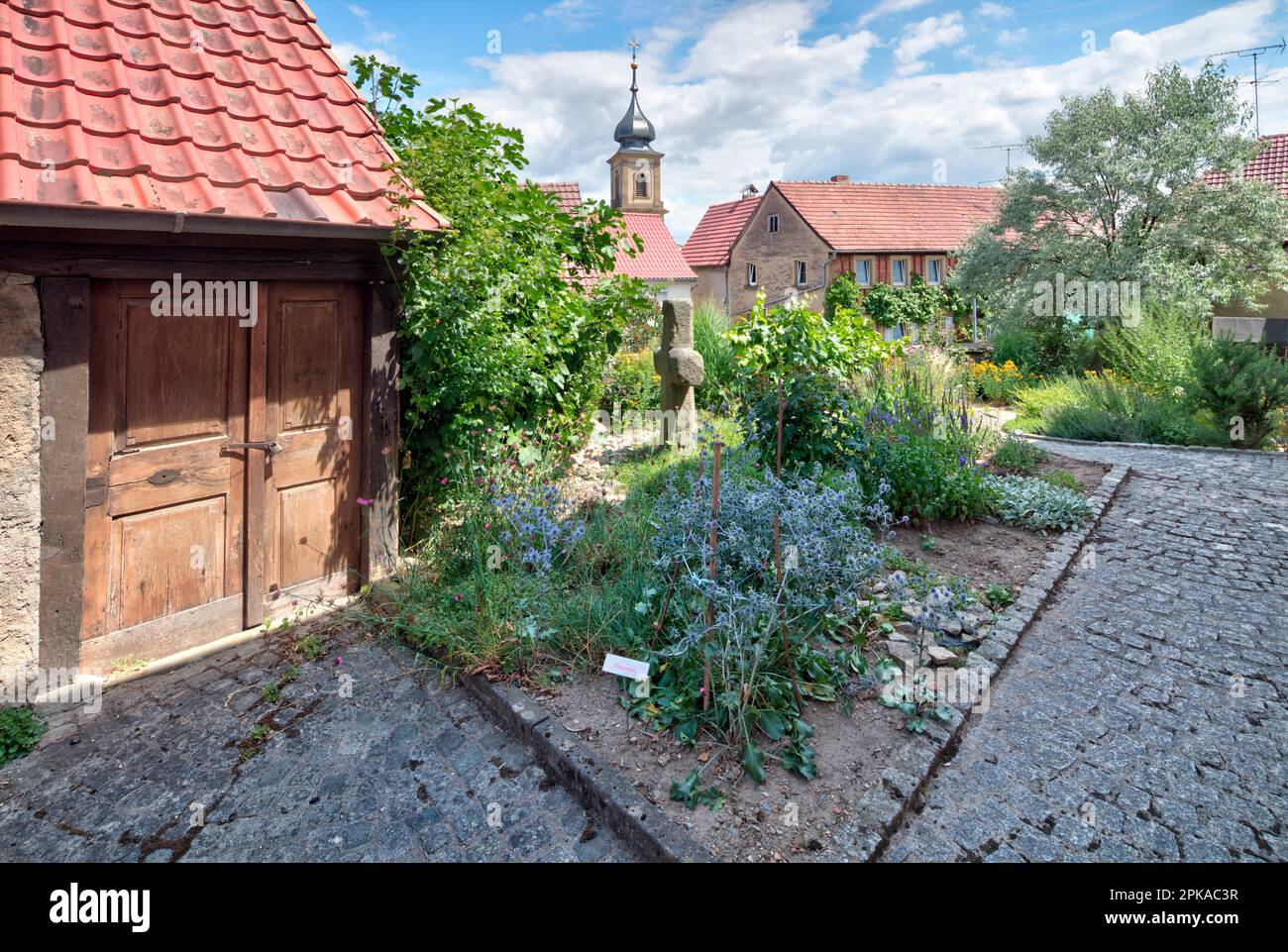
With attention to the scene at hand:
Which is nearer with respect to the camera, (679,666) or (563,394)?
(679,666)

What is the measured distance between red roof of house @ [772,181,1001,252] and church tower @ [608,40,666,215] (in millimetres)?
10579

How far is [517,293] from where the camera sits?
17.2ft

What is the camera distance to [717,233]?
3656cm

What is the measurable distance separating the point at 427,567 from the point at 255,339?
1.78 meters

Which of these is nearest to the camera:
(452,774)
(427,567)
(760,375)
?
(452,774)

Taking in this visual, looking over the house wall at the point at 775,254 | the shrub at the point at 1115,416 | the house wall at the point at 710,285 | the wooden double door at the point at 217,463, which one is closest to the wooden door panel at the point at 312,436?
the wooden double door at the point at 217,463

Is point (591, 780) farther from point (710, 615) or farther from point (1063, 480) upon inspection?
point (1063, 480)

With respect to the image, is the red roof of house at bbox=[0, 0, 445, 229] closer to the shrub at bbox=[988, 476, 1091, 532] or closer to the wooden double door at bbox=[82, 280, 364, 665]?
the wooden double door at bbox=[82, 280, 364, 665]

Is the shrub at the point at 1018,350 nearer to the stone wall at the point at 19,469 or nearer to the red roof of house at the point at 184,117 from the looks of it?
the red roof of house at the point at 184,117

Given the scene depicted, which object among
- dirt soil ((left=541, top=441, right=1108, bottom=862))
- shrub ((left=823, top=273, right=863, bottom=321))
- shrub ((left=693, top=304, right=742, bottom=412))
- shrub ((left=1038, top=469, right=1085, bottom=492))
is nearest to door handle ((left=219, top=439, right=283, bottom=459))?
dirt soil ((left=541, top=441, right=1108, bottom=862))
